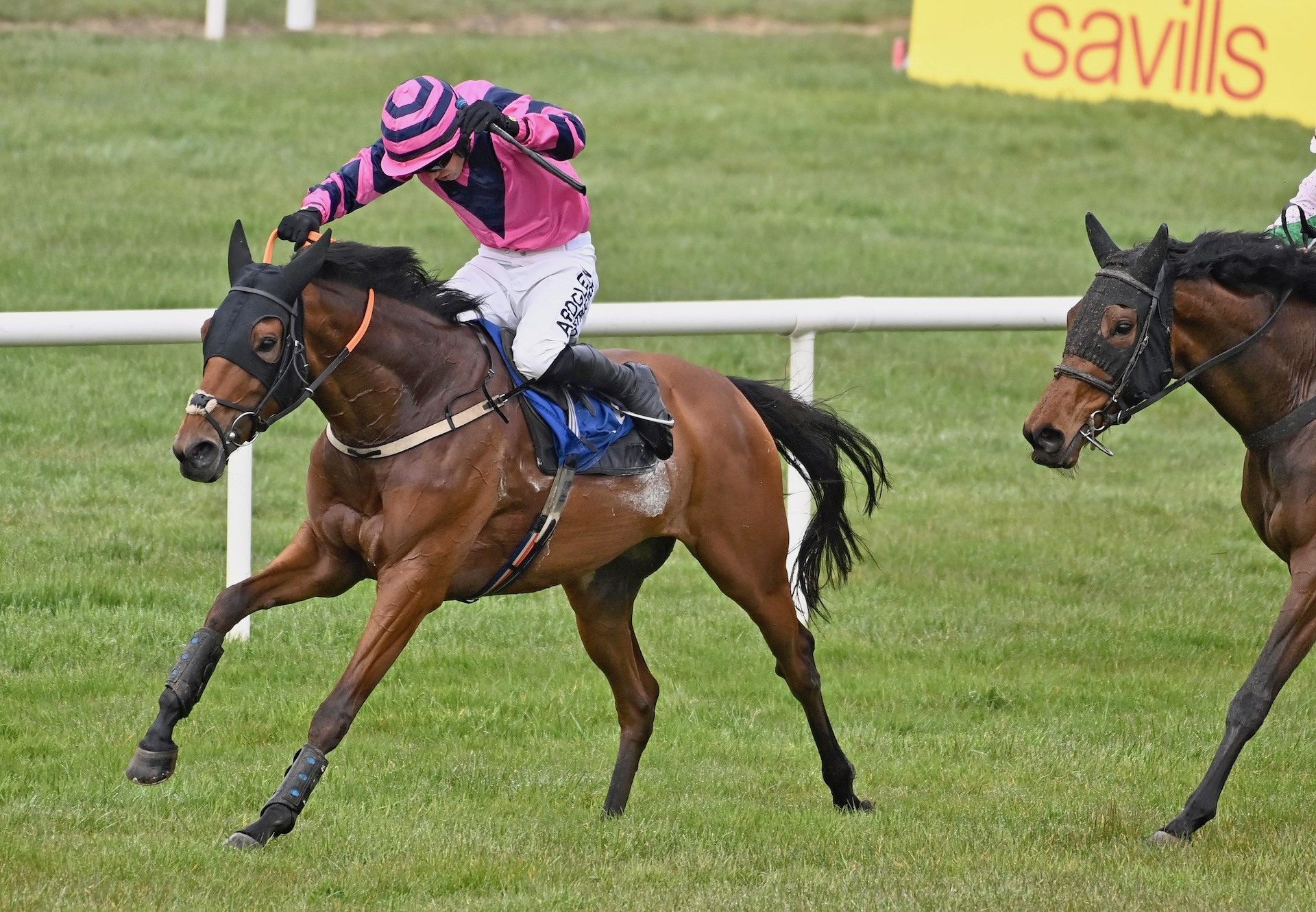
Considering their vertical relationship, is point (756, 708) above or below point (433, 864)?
below

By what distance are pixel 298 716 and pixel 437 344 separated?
1.84m

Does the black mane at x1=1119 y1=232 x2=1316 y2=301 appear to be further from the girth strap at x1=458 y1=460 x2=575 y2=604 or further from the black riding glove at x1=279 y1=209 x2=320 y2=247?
the black riding glove at x1=279 y1=209 x2=320 y2=247

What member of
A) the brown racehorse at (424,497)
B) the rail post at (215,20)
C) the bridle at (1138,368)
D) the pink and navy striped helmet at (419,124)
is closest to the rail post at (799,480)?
the brown racehorse at (424,497)

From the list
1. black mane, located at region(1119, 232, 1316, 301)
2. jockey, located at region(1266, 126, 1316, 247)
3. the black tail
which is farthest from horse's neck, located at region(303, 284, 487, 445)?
jockey, located at region(1266, 126, 1316, 247)

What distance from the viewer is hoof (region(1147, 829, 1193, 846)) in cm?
526

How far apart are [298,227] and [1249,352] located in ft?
9.49

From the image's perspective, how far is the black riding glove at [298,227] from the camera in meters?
5.00

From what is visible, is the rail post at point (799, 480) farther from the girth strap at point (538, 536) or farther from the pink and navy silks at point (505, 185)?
the girth strap at point (538, 536)

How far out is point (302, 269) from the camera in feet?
15.4

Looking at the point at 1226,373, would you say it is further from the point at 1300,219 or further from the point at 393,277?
the point at 393,277

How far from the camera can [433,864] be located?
16.2ft

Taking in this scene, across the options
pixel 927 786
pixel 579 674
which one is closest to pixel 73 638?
pixel 579 674

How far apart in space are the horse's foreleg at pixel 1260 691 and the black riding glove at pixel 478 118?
2.73 m

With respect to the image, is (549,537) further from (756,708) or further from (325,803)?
(756,708)
